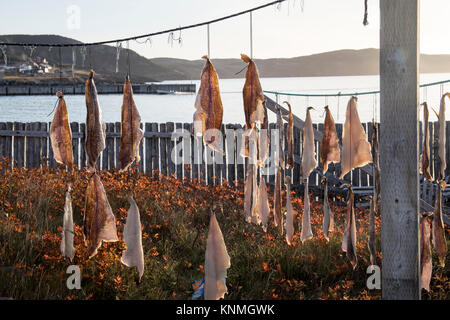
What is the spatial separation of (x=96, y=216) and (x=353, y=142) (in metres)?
1.16

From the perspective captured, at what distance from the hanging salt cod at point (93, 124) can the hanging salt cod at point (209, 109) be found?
1.21 ft

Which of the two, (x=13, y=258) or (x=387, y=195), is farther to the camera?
(x=13, y=258)

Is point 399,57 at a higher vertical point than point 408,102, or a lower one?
higher

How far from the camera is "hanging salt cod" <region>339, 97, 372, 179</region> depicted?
2.25m

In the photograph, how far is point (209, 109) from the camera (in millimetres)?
1972

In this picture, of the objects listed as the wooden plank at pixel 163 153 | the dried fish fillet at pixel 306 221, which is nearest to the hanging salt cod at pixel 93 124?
the dried fish fillet at pixel 306 221

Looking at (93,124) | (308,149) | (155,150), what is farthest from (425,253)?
(155,150)

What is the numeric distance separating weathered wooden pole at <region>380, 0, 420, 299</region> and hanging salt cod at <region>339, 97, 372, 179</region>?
22 cm

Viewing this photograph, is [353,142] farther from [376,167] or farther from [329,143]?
[376,167]

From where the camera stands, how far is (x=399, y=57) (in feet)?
7.86

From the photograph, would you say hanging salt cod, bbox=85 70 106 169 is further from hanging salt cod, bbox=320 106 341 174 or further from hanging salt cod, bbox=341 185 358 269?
hanging salt cod, bbox=341 185 358 269
